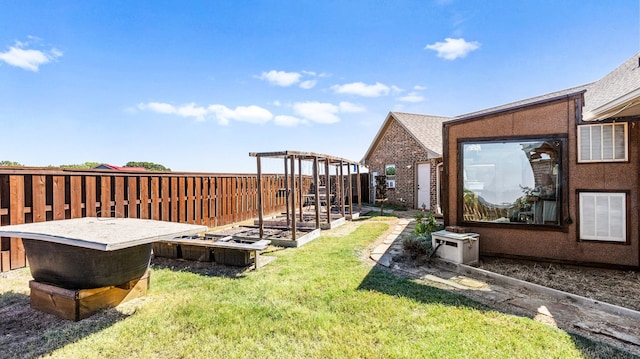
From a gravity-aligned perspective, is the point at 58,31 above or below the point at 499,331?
above

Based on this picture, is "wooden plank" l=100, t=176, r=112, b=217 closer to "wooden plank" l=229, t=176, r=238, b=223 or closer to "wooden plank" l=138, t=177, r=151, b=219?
"wooden plank" l=138, t=177, r=151, b=219

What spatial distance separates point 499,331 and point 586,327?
980 millimetres

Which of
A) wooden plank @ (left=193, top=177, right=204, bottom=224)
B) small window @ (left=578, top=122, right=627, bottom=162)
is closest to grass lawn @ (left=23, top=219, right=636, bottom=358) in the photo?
small window @ (left=578, top=122, right=627, bottom=162)

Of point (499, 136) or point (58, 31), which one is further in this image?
point (58, 31)

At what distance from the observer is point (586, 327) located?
115 inches

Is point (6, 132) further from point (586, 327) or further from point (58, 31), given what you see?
point (586, 327)

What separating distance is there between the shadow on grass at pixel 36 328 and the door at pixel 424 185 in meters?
13.3

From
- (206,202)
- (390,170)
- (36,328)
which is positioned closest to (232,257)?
(36,328)

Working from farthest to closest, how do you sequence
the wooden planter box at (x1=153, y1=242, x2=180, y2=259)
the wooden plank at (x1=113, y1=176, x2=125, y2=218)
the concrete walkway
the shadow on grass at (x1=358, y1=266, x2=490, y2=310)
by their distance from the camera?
1. the wooden plank at (x1=113, y1=176, x2=125, y2=218)
2. the wooden planter box at (x1=153, y1=242, x2=180, y2=259)
3. the shadow on grass at (x1=358, y1=266, x2=490, y2=310)
4. the concrete walkway

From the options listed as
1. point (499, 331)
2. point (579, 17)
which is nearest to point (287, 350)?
point (499, 331)

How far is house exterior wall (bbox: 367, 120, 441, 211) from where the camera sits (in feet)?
47.3

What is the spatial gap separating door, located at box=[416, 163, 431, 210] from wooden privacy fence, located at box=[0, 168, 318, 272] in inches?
349

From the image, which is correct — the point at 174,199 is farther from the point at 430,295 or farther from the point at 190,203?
the point at 430,295

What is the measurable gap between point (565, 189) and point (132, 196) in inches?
353
